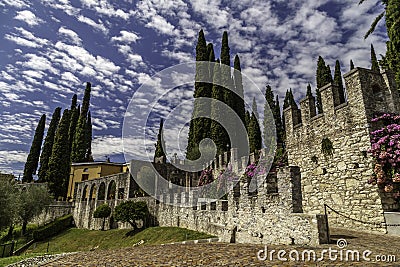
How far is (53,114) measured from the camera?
48.3 meters

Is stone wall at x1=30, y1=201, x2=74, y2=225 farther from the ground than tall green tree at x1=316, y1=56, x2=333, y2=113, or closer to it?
closer to it

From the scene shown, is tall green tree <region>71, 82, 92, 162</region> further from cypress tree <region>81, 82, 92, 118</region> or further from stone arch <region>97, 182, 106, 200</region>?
stone arch <region>97, 182, 106, 200</region>

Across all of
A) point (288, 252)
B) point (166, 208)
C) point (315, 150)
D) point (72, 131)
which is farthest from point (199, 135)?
point (72, 131)

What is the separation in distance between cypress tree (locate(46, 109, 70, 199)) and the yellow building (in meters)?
0.82

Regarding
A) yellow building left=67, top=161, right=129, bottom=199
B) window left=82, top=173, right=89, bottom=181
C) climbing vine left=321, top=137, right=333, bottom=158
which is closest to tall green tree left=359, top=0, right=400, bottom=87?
climbing vine left=321, top=137, right=333, bottom=158

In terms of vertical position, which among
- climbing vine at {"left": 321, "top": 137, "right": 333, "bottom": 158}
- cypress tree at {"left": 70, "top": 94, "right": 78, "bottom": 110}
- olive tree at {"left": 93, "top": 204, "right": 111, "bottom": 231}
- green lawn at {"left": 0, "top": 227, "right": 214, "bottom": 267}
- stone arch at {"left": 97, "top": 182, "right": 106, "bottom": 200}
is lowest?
green lawn at {"left": 0, "top": 227, "right": 214, "bottom": 267}

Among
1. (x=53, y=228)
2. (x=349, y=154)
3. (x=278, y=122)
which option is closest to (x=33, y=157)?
(x=53, y=228)

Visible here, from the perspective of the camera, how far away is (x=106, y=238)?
2319 centimetres

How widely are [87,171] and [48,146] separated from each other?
10.0 meters

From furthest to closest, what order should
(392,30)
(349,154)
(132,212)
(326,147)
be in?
(132,212) → (392,30) → (326,147) → (349,154)

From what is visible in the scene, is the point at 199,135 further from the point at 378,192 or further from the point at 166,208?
the point at 378,192

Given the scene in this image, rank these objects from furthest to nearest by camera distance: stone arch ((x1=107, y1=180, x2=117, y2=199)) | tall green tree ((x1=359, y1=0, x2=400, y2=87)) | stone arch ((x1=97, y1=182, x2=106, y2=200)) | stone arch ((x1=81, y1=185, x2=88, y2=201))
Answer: stone arch ((x1=81, y1=185, x2=88, y2=201)) < stone arch ((x1=97, y1=182, x2=106, y2=200)) < stone arch ((x1=107, y1=180, x2=117, y2=199)) < tall green tree ((x1=359, y1=0, x2=400, y2=87))

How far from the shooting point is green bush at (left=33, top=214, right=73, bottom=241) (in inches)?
1095

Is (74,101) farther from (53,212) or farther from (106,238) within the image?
(106,238)
